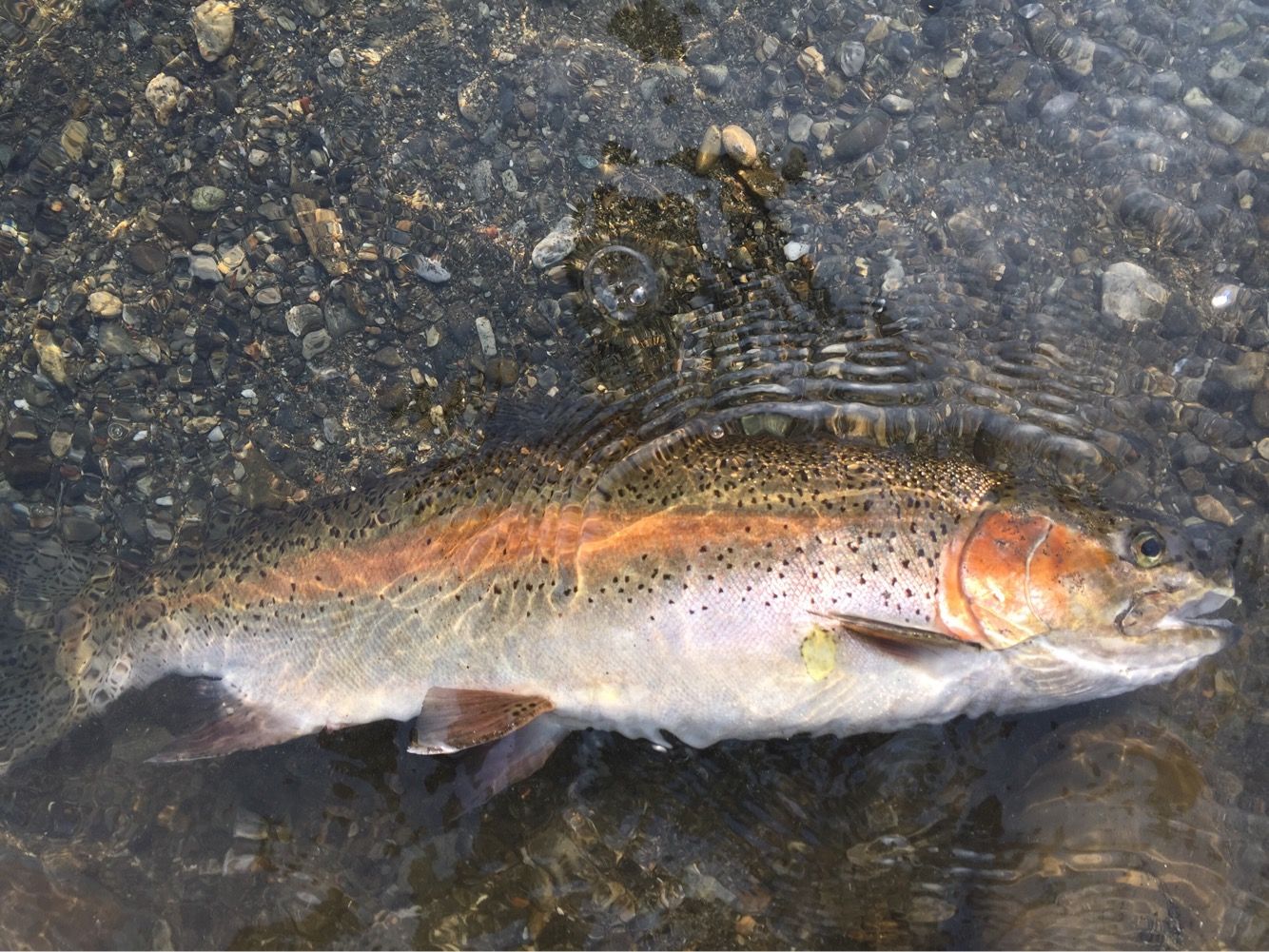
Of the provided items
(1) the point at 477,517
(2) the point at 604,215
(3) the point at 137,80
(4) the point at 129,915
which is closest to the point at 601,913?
(1) the point at 477,517

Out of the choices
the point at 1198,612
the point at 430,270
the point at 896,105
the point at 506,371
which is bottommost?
the point at 1198,612

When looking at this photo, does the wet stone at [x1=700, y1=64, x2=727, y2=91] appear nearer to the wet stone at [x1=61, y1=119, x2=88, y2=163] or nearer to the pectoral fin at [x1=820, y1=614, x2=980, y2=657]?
the pectoral fin at [x1=820, y1=614, x2=980, y2=657]

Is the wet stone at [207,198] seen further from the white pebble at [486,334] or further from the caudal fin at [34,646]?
A: the caudal fin at [34,646]

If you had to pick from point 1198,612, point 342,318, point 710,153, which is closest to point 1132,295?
point 1198,612

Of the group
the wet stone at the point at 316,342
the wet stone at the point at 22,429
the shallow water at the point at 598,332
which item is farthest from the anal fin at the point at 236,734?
the wet stone at the point at 22,429

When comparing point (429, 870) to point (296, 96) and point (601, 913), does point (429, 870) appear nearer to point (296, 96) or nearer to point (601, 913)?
point (601, 913)

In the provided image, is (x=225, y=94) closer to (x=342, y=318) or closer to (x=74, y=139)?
(x=74, y=139)

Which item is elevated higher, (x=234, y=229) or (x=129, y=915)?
(x=234, y=229)
